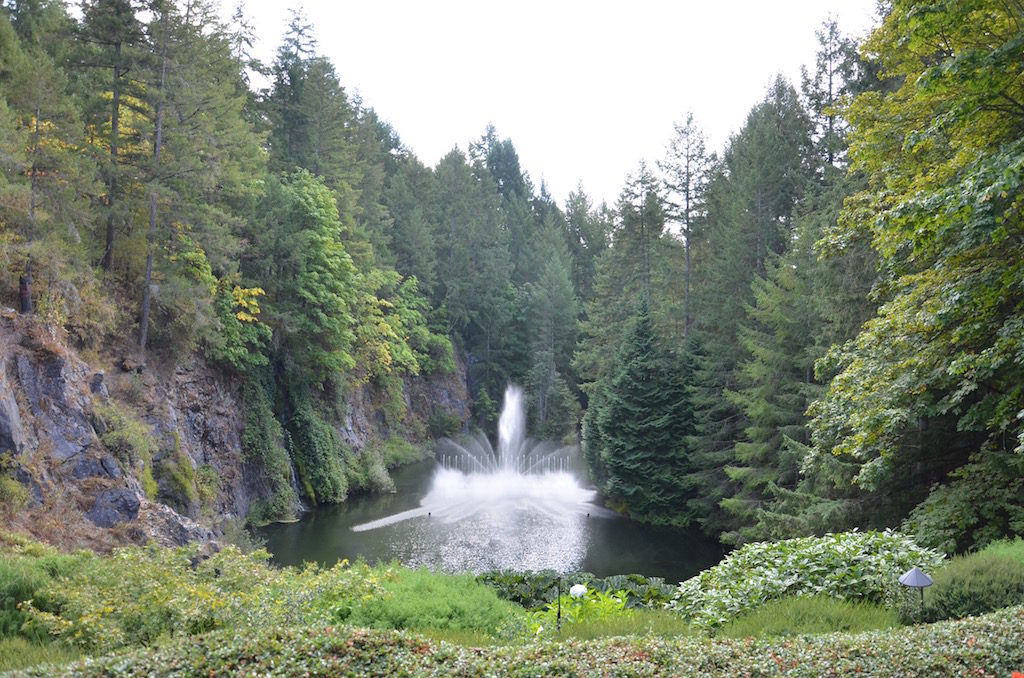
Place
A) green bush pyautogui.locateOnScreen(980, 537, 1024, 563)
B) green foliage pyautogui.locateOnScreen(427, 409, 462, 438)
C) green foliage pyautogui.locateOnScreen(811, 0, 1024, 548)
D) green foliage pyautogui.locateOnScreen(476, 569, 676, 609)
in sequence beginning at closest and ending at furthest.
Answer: green bush pyautogui.locateOnScreen(980, 537, 1024, 563) → green foliage pyautogui.locateOnScreen(811, 0, 1024, 548) → green foliage pyautogui.locateOnScreen(476, 569, 676, 609) → green foliage pyautogui.locateOnScreen(427, 409, 462, 438)

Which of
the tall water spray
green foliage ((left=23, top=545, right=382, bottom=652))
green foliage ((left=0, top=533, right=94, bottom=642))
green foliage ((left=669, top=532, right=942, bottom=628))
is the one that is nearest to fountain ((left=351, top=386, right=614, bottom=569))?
the tall water spray

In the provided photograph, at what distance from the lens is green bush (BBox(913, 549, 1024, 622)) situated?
6.54 metres

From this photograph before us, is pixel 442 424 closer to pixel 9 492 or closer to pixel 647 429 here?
pixel 647 429

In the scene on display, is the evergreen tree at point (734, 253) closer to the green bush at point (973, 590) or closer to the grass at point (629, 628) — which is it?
the grass at point (629, 628)

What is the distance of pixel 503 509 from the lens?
26.8m

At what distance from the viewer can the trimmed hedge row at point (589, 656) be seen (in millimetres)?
5281

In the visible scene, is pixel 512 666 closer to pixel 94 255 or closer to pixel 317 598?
pixel 317 598

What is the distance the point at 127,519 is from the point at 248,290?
10.8m

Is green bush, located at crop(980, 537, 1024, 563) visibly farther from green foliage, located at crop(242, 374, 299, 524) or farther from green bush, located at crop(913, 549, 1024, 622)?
green foliage, located at crop(242, 374, 299, 524)

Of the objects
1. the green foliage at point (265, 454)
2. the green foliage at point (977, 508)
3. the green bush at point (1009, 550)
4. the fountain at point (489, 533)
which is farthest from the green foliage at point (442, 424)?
the green bush at point (1009, 550)

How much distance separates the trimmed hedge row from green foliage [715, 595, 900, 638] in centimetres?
78

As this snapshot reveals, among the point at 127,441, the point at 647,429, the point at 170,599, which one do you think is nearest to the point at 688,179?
the point at 647,429

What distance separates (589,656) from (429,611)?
2770mm

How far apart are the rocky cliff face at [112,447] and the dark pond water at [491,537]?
A: 303 centimetres
